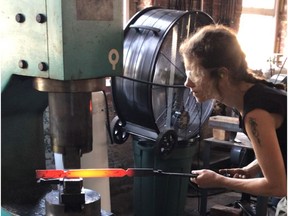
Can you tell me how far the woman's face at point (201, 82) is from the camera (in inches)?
45.6

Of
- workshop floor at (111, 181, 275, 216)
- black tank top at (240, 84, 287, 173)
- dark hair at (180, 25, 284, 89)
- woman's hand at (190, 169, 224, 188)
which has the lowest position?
workshop floor at (111, 181, 275, 216)

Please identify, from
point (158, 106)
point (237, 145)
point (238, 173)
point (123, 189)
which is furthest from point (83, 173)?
point (123, 189)

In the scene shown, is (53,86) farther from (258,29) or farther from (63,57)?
(258,29)

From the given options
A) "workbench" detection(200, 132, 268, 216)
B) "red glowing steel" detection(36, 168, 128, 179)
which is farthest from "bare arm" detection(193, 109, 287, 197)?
"workbench" detection(200, 132, 268, 216)

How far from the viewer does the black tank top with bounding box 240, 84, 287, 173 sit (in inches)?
42.8

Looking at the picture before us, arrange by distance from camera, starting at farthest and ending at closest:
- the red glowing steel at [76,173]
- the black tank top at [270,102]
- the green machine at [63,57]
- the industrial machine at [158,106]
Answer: the industrial machine at [158,106], the black tank top at [270,102], the red glowing steel at [76,173], the green machine at [63,57]

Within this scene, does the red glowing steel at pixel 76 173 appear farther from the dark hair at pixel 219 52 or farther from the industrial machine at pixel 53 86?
the dark hair at pixel 219 52

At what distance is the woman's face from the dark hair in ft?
0.06

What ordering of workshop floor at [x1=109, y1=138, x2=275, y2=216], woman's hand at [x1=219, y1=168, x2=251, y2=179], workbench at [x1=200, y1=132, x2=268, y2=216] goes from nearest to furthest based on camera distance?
Result: woman's hand at [x1=219, y1=168, x2=251, y2=179]
workbench at [x1=200, y1=132, x2=268, y2=216]
workshop floor at [x1=109, y1=138, x2=275, y2=216]

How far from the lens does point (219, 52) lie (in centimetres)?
113

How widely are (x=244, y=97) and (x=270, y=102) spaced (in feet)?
0.27

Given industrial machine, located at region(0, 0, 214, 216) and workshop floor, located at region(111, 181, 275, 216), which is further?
workshop floor, located at region(111, 181, 275, 216)

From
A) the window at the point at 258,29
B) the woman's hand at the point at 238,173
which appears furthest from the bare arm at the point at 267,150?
the window at the point at 258,29

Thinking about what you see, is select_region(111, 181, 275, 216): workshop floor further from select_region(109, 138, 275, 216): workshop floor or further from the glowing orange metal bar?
the glowing orange metal bar
